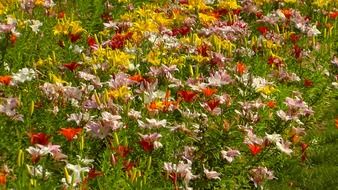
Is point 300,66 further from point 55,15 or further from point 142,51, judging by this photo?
point 55,15

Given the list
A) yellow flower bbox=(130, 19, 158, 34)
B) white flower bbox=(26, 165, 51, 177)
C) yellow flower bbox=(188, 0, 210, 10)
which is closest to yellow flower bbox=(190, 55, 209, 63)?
yellow flower bbox=(130, 19, 158, 34)

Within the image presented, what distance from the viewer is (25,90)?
5395mm

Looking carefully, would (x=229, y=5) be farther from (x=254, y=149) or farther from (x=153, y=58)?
(x=254, y=149)

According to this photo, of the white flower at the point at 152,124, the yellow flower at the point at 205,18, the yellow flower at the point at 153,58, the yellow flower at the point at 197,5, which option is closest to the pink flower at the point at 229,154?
the white flower at the point at 152,124

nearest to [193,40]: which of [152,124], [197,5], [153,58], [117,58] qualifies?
[153,58]

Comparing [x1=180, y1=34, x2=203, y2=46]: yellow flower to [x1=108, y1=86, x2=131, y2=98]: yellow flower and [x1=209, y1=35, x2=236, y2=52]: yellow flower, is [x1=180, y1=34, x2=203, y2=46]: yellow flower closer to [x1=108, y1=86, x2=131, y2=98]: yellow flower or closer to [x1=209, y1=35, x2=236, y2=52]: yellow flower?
[x1=209, y1=35, x2=236, y2=52]: yellow flower

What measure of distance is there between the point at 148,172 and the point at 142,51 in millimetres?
2508

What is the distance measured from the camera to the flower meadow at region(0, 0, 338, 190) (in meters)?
4.48

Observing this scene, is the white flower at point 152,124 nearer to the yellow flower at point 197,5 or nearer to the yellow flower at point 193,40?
the yellow flower at point 193,40

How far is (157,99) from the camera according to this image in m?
5.30

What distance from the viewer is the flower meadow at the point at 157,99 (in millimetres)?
4484

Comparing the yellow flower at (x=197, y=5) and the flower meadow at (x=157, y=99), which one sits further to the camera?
the yellow flower at (x=197, y=5)

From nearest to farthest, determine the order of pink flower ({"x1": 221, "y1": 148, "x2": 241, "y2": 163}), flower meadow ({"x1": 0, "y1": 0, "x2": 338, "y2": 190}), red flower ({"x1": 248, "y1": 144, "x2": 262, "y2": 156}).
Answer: flower meadow ({"x1": 0, "y1": 0, "x2": 338, "y2": 190}) < red flower ({"x1": 248, "y1": 144, "x2": 262, "y2": 156}) < pink flower ({"x1": 221, "y1": 148, "x2": 241, "y2": 163})


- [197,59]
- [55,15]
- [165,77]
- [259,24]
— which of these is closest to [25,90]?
[165,77]
